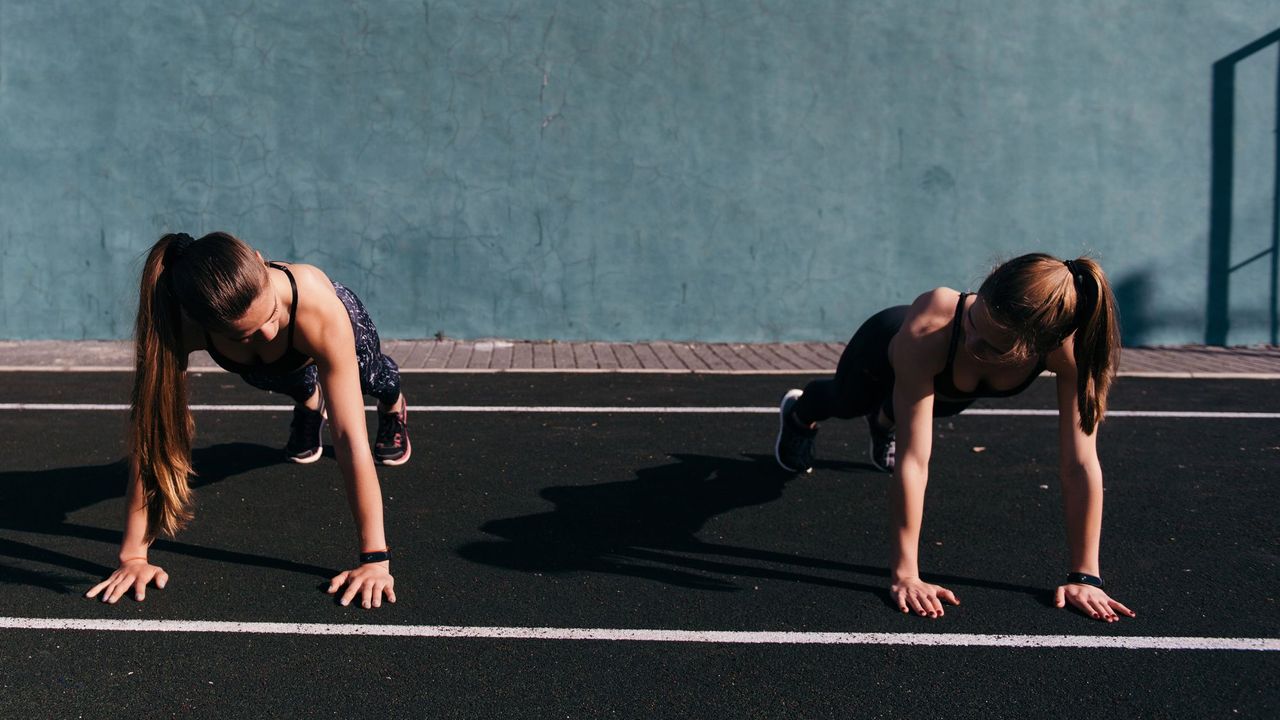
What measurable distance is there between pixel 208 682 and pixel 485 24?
719cm

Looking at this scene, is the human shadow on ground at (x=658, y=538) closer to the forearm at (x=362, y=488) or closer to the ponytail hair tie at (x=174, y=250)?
the forearm at (x=362, y=488)

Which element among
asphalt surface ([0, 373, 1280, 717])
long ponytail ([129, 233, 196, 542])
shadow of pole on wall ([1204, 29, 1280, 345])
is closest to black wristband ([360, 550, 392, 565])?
asphalt surface ([0, 373, 1280, 717])

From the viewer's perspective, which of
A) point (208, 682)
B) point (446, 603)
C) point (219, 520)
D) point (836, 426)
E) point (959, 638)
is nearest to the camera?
point (208, 682)

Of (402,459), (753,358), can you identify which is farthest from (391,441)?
(753,358)

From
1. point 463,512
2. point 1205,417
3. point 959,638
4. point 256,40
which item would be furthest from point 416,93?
point 959,638

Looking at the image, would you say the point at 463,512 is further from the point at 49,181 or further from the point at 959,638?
the point at 49,181

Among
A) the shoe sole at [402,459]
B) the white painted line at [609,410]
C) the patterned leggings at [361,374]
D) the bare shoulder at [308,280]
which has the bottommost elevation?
the shoe sole at [402,459]

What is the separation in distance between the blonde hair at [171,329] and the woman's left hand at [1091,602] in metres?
2.81

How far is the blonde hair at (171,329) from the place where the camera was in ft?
10.5

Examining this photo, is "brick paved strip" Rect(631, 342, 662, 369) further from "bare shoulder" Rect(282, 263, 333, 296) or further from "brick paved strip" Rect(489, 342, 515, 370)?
"bare shoulder" Rect(282, 263, 333, 296)

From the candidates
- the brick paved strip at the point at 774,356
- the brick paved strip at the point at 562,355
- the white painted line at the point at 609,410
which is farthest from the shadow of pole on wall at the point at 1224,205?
the brick paved strip at the point at 562,355

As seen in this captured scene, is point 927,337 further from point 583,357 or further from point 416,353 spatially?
point 416,353

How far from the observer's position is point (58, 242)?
9.27m

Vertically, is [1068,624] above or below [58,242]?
below
